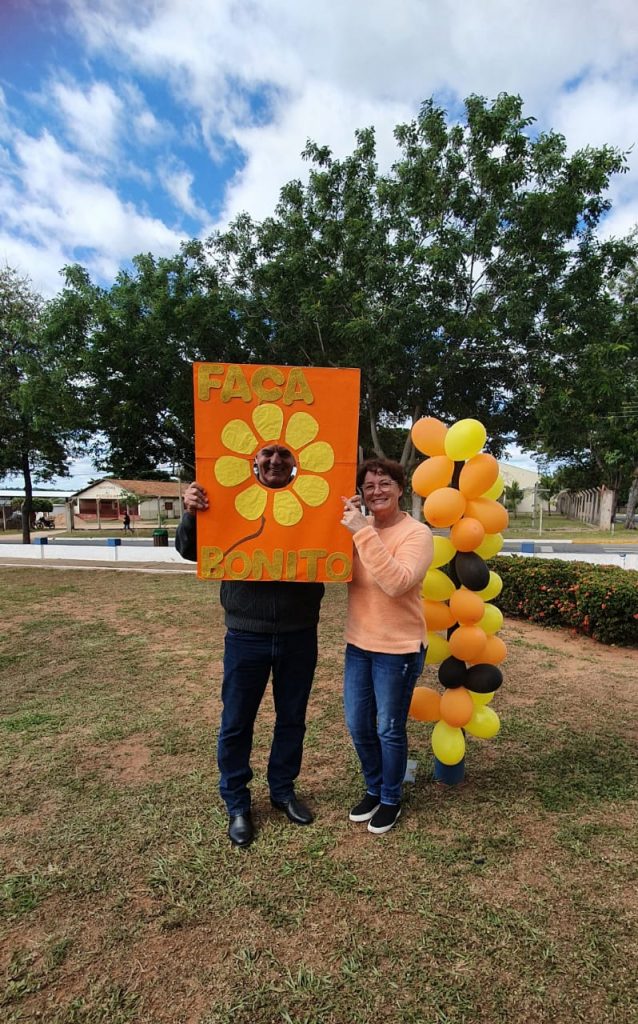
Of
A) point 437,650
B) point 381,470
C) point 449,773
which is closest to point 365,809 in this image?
point 449,773

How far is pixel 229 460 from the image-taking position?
2369mm

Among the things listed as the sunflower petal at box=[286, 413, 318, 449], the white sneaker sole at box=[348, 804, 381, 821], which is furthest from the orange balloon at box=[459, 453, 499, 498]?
the white sneaker sole at box=[348, 804, 381, 821]

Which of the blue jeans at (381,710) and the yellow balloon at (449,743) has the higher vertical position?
the blue jeans at (381,710)

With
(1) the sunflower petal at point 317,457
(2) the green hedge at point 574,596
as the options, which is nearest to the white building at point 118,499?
(2) the green hedge at point 574,596

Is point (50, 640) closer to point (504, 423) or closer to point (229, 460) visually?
point (229, 460)

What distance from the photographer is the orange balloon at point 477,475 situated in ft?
9.07

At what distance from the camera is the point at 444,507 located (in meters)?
2.73

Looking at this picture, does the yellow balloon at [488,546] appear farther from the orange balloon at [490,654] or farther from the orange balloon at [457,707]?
the orange balloon at [457,707]

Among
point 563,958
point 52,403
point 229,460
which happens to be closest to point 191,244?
point 52,403

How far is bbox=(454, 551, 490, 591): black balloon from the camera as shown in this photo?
278 centimetres

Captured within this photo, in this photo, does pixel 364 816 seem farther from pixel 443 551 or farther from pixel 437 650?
pixel 443 551

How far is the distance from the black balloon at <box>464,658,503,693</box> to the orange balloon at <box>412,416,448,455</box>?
3.91ft

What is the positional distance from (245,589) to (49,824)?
1.60 metres

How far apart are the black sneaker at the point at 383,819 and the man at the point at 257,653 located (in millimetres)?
321
